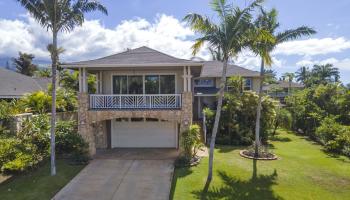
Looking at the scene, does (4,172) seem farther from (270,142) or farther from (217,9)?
(270,142)

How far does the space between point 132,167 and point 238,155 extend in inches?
259

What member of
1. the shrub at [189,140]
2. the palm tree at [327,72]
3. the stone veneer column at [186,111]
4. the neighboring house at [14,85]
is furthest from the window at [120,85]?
the palm tree at [327,72]

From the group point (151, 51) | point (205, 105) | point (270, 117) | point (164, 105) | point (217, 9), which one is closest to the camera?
point (217, 9)

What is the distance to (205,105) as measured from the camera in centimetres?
2741

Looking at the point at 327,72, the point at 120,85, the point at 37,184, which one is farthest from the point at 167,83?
the point at 327,72

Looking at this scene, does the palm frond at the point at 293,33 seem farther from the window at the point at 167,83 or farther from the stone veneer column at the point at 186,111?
the window at the point at 167,83

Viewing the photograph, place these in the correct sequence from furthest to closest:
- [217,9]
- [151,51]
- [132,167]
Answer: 1. [151,51]
2. [132,167]
3. [217,9]

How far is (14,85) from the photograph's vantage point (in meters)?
28.1

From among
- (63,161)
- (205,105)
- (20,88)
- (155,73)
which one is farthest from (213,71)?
(20,88)

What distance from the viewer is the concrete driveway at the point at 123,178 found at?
10898mm

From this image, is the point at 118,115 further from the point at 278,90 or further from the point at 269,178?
the point at 278,90

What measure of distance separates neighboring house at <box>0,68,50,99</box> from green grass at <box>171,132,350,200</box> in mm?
20640

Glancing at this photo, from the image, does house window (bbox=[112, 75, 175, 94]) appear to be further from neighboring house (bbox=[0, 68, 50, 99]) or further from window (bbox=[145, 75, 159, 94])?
neighboring house (bbox=[0, 68, 50, 99])

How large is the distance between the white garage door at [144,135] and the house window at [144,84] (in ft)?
7.29
